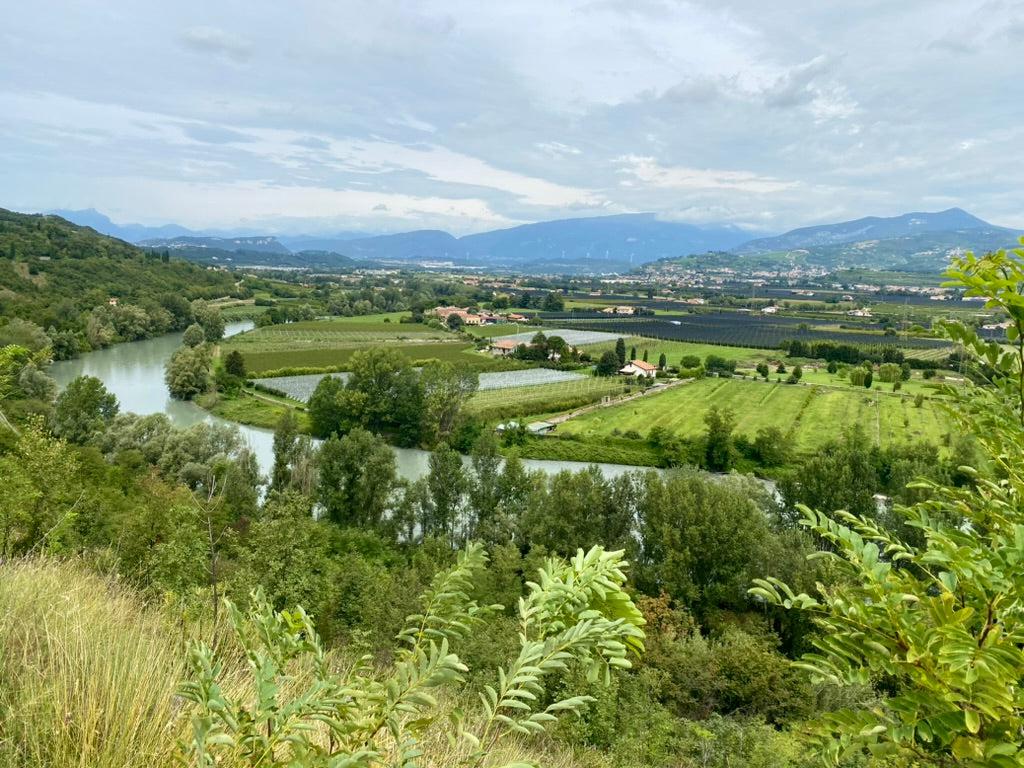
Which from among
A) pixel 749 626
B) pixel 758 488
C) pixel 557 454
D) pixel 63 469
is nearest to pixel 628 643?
pixel 749 626

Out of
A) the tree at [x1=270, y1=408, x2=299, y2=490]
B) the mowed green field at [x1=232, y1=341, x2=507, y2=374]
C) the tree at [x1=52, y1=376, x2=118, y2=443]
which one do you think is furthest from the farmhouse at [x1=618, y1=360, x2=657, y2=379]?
the tree at [x1=52, y1=376, x2=118, y2=443]

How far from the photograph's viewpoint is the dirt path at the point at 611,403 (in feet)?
113

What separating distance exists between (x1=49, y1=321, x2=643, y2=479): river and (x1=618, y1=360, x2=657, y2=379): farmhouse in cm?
1899

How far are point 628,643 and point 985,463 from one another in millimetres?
2380

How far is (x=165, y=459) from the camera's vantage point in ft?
72.7

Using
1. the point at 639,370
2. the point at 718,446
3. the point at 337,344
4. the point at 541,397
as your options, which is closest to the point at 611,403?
the point at 541,397

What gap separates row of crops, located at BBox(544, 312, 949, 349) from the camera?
210 feet

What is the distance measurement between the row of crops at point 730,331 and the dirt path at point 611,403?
21.8 meters

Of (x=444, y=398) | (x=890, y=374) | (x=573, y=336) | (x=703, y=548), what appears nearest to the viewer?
(x=703, y=548)

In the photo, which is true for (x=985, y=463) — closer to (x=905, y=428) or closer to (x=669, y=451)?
(x=669, y=451)

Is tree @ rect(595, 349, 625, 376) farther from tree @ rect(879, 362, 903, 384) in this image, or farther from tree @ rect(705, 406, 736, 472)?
tree @ rect(879, 362, 903, 384)

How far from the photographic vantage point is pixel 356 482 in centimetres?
2084

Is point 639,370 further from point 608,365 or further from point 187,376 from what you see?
point 187,376

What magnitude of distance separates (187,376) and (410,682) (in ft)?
131
